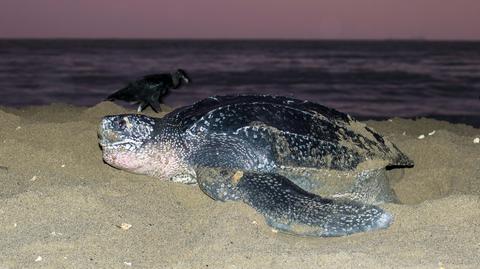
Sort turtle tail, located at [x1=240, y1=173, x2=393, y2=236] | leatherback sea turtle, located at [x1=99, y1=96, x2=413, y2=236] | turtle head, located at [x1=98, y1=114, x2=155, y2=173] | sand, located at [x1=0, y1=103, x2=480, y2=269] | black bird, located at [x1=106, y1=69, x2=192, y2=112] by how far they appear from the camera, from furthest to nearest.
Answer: black bird, located at [x1=106, y1=69, x2=192, y2=112] < turtle head, located at [x1=98, y1=114, x2=155, y2=173] < leatherback sea turtle, located at [x1=99, y1=96, x2=413, y2=236] < turtle tail, located at [x1=240, y1=173, x2=393, y2=236] < sand, located at [x1=0, y1=103, x2=480, y2=269]

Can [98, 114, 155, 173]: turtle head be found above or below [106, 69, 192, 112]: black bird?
above

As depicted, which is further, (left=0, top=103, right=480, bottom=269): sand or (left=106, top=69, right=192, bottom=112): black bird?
(left=106, top=69, right=192, bottom=112): black bird

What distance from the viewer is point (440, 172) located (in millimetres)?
3340

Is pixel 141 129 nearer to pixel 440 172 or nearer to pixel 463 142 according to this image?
pixel 440 172

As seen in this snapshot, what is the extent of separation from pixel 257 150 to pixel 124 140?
739 mm

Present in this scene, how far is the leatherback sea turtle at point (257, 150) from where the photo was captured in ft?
8.22

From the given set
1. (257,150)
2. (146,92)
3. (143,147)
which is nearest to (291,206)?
A: (257,150)

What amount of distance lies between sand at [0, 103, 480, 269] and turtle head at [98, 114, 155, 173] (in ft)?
0.38

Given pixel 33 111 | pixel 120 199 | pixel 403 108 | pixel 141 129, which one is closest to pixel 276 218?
pixel 120 199

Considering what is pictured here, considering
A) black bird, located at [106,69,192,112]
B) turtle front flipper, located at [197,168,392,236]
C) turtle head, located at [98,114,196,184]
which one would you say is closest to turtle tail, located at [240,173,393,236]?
turtle front flipper, located at [197,168,392,236]

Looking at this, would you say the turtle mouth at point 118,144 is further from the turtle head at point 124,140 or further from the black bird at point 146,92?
the black bird at point 146,92

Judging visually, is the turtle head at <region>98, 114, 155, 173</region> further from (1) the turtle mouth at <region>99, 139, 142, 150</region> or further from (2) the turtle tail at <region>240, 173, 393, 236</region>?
(2) the turtle tail at <region>240, 173, 393, 236</region>

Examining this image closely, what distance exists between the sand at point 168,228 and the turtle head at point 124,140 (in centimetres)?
12

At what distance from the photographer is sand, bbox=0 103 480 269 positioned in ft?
6.14
